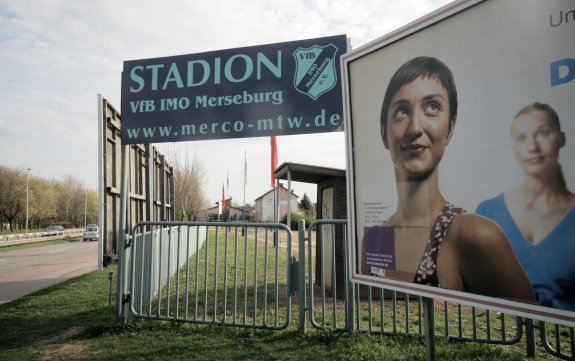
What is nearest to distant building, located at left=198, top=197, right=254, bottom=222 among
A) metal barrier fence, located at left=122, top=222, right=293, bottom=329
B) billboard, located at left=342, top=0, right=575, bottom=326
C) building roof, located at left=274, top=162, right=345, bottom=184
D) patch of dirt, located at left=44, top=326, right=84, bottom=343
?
building roof, located at left=274, top=162, right=345, bottom=184

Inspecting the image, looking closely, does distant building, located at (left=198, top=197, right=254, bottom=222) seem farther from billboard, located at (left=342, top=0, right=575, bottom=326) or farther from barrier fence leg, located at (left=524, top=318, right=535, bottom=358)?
billboard, located at (left=342, top=0, right=575, bottom=326)

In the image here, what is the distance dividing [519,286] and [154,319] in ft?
15.4

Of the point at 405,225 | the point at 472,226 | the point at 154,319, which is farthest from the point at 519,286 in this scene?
the point at 154,319

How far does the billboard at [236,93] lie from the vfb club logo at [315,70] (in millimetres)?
13

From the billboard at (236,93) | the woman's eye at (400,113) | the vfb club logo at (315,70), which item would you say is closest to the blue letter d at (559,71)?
the woman's eye at (400,113)

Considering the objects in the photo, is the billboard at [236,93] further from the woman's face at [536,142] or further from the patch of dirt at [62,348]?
the woman's face at [536,142]

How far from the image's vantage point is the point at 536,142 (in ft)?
6.53

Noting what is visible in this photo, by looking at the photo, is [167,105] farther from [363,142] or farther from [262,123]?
[363,142]

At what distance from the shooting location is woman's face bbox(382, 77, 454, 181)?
8.27 feet

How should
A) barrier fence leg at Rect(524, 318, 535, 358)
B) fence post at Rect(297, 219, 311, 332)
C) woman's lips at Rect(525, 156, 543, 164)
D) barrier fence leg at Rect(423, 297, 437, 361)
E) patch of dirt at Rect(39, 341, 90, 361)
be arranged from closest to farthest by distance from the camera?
woman's lips at Rect(525, 156, 543, 164) → barrier fence leg at Rect(423, 297, 437, 361) → barrier fence leg at Rect(524, 318, 535, 358) → patch of dirt at Rect(39, 341, 90, 361) → fence post at Rect(297, 219, 311, 332)

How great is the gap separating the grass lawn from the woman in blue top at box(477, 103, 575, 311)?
239cm

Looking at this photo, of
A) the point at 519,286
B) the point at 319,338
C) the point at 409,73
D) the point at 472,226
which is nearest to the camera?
the point at 519,286

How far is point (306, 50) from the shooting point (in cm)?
541

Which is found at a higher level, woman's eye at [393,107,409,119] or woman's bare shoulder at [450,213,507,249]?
woman's eye at [393,107,409,119]
